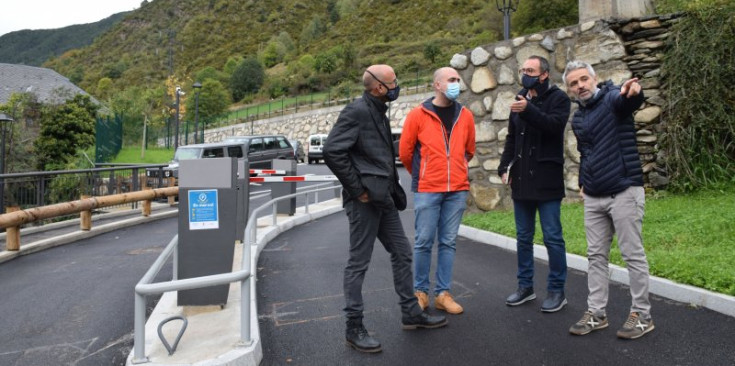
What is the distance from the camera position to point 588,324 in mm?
4207

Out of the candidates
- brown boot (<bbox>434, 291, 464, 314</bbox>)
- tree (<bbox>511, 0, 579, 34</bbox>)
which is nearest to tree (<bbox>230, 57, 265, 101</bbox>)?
tree (<bbox>511, 0, 579, 34</bbox>)

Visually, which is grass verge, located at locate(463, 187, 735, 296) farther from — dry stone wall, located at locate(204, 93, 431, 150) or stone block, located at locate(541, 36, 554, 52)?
dry stone wall, located at locate(204, 93, 431, 150)

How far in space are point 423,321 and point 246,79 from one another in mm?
87549

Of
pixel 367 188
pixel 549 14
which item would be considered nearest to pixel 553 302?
pixel 367 188

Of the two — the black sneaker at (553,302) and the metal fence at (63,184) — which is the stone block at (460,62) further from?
the metal fence at (63,184)

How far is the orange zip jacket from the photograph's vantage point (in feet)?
15.6

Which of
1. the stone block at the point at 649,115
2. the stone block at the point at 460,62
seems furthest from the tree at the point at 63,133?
the stone block at the point at 649,115

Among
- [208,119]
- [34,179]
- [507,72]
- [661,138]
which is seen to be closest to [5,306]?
[34,179]

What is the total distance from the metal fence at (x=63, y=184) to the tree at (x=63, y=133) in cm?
1861

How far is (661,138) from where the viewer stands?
8945 mm

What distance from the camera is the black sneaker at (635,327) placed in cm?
404

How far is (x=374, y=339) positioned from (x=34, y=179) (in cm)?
969

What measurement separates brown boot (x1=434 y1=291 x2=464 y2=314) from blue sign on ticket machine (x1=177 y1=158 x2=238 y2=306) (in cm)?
171

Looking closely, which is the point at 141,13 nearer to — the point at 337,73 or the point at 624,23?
the point at 337,73
